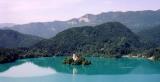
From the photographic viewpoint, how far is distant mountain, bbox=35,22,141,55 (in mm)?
96812

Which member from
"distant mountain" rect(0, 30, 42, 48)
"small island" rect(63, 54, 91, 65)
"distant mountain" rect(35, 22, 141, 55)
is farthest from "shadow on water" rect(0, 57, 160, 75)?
"distant mountain" rect(0, 30, 42, 48)

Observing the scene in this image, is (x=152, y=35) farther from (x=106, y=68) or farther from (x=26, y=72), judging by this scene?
(x=26, y=72)

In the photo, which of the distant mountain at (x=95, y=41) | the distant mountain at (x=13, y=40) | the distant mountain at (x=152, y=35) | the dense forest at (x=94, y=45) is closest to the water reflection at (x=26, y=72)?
the dense forest at (x=94, y=45)

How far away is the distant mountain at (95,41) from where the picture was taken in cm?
9681

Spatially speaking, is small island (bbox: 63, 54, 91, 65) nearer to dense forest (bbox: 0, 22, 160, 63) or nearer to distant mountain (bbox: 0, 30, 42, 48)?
dense forest (bbox: 0, 22, 160, 63)

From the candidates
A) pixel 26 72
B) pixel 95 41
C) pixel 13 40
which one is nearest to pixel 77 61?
pixel 26 72

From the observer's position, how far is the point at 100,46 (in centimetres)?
9994

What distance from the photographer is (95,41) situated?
107062 millimetres

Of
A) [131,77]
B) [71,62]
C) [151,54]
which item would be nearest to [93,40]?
[151,54]

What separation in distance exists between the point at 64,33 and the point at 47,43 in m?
7.53

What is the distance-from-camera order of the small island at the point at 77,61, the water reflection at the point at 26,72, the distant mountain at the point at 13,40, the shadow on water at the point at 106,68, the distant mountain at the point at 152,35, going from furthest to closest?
the distant mountain at the point at 13,40 → the distant mountain at the point at 152,35 → the small island at the point at 77,61 → the shadow on water at the point at 106,68 → the water reflection at the point at 26,72

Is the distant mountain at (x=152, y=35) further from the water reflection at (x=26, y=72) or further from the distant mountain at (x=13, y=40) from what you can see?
the water reflection at (x=26, y=72)

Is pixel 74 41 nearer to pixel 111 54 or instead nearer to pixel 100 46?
pixel 100 46

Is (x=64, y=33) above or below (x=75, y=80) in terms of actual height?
above
